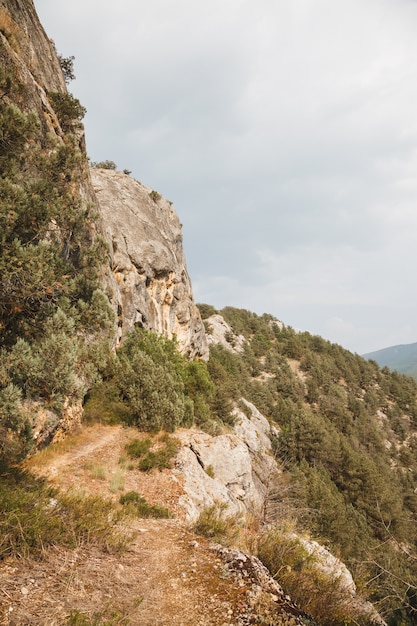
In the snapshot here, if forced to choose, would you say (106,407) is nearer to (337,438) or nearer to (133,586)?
(133,586)

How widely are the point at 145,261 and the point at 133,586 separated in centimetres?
2119

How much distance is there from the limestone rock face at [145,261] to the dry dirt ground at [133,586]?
13749 millimetres

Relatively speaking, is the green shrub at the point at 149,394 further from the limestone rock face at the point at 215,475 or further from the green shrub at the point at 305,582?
the green shrub at the point at 305,582

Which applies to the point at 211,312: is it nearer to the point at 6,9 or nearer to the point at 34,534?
the point at 6,9

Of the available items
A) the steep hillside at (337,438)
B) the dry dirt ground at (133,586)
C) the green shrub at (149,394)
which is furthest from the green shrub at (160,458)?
the steep hillside at (337,438)

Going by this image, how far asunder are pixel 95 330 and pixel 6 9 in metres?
13.7

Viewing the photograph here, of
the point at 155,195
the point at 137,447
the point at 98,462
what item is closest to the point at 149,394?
the point at 137,447

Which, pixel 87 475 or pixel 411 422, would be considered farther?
pixel 411 422

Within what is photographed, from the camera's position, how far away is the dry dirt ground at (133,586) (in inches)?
146

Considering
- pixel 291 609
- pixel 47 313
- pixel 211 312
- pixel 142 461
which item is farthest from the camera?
pixel 211 312

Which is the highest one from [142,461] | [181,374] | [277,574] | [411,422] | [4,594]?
[181,374]

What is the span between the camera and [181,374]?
2022 cm

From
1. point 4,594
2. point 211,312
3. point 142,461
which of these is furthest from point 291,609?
point 211,312

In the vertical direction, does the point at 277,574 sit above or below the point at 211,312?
below
